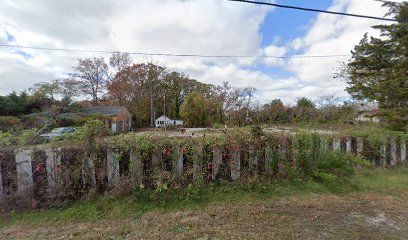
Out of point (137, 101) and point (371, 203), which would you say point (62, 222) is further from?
point (137, 101)

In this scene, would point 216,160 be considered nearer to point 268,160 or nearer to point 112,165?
point 268,160

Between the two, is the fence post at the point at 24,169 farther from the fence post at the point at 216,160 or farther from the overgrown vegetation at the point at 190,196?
A: the fence post at the point at 216,160

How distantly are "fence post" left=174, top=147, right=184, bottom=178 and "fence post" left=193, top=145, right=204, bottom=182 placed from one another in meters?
0.24

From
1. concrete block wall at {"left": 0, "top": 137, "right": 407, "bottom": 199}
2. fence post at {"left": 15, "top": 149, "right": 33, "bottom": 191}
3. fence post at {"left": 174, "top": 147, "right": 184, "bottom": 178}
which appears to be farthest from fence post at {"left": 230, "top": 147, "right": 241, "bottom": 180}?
fence post at {"left": 15, "top": 149, "right": 33, "bottom": 191}

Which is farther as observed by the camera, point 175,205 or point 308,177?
point 308,177

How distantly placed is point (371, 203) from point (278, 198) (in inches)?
63.3

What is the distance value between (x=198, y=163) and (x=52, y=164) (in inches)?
92.8

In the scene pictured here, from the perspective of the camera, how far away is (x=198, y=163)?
4352mm

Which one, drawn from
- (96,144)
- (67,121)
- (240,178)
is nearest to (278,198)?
(240,178)

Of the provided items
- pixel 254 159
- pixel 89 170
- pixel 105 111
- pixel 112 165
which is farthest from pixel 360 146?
pixel 105 111

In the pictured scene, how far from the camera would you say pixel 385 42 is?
388 inches

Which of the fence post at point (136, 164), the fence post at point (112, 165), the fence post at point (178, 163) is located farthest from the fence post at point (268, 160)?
the fence post at point (112, 165)

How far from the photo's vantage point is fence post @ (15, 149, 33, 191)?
3.70 meters

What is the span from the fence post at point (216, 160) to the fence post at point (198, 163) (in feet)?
0.81
